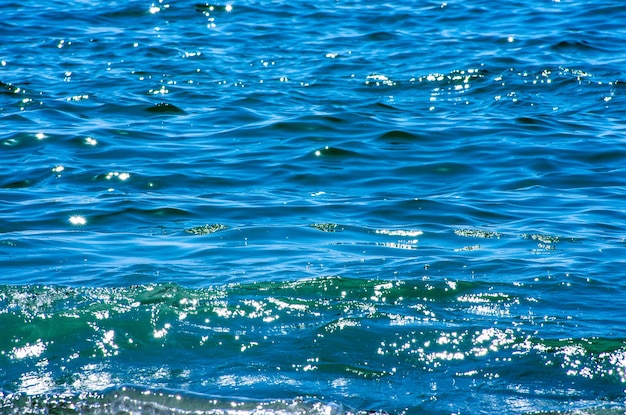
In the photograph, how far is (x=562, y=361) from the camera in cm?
519

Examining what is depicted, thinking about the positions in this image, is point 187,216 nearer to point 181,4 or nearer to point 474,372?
point 474,372

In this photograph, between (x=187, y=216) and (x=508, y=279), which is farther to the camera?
(x=187, y=216)

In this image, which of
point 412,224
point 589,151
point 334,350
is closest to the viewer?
point 334,350

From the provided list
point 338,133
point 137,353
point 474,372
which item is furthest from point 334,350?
point 338,133

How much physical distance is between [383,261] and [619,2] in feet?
40.7

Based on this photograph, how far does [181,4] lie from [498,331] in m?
13.5

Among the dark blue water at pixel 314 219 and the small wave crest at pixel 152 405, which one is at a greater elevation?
the small wave crest at pixel 152 405

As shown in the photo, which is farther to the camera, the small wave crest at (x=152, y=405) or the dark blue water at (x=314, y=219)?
the dark blue water at (x=314, y=219)

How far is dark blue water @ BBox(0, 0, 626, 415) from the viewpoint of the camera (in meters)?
5.06

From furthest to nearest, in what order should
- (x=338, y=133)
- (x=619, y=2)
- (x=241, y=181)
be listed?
(x=619, y=2), (x=338, y=133), (x=241, y=181)

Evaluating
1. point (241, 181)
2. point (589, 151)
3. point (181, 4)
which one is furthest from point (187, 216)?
point (181, 4)

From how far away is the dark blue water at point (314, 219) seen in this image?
5.06 metres

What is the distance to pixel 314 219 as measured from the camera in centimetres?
790

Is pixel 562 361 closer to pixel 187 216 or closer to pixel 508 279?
pixel 508 279
